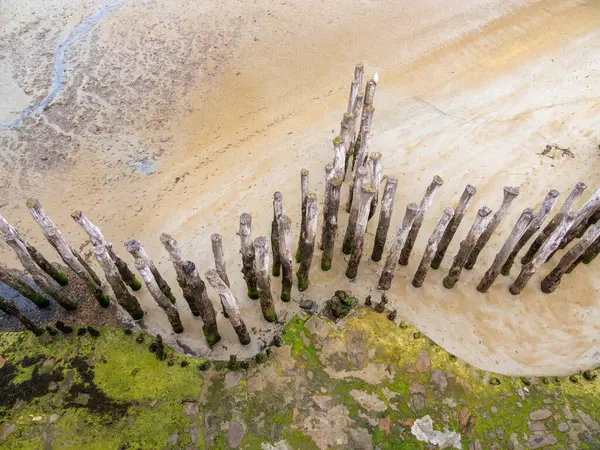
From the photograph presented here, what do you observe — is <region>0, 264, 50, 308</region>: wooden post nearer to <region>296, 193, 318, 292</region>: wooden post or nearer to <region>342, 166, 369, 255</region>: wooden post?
<region>296, 193, 318, 292</region>: wooden post

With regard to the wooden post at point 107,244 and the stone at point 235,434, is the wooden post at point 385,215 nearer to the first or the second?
the stone at point 235,434

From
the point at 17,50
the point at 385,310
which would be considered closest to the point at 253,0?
the point at 17,50

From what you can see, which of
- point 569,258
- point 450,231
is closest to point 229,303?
point 450,231

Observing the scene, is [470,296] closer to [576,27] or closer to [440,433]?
[440,433]

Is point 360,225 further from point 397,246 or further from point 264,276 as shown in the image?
point 264,276

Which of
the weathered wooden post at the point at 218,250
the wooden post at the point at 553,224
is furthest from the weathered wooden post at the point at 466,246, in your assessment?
the weathered wooden post at the point at 218,250

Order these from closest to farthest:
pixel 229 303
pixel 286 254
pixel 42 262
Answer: pixel 229 303, pixel 286 254, pixel 42 262
